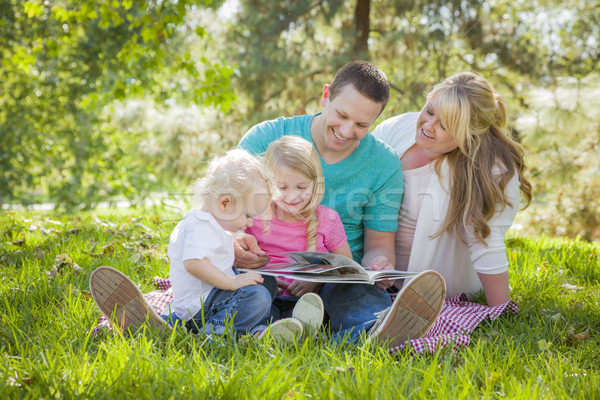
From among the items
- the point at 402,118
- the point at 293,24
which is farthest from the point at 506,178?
the point at 293,24

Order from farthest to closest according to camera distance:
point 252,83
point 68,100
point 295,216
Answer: point 68,100
point 252,83
point 295,216

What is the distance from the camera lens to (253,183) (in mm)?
2211

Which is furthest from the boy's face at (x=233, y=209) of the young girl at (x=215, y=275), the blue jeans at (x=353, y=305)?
the blue jeans at (x=353, y=305)

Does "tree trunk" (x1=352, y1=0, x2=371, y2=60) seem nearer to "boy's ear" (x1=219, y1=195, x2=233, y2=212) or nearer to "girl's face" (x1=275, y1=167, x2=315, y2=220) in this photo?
"girl's face" (x1=275, y1=167, x2=315, y2=220)

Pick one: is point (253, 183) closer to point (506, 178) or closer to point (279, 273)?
point (279, 273)

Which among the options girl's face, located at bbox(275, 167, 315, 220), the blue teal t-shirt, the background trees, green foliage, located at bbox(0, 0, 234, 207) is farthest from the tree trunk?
girl's face, located at bbox(275, 167, 315, 220)

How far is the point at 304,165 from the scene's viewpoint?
254cm

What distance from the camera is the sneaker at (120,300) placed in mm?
1947

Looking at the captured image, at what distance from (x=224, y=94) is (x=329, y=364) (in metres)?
4.57

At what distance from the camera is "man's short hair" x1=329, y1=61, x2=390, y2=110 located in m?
2.71

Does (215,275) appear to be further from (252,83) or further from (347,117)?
(252,83)

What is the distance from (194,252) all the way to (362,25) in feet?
24.4

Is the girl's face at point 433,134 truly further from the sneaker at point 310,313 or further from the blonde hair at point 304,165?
the sneaker at point 310,313

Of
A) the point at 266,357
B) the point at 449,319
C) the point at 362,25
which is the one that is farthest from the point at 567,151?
the point at 266,357
